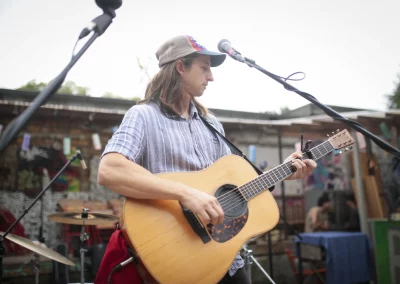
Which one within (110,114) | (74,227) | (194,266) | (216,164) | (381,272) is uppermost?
(110,114)

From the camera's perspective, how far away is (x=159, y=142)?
1810 mm

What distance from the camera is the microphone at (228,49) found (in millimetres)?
2145

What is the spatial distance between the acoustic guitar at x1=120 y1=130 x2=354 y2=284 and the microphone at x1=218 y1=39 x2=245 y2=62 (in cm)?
67

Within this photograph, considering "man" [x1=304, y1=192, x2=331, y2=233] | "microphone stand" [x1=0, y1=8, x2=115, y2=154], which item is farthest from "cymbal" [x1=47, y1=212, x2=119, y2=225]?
"man" [x1=304, y1=192, x2=331, y2=233]

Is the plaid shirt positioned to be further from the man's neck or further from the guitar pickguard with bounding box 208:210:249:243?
the guitar pickguard with bounding box 208:210:249:243

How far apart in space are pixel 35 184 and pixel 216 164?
6140 mm

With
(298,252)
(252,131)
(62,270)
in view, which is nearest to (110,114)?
(62,270)

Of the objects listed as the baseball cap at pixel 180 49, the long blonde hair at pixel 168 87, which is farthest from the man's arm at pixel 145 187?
the baseball cap at pixel 180 49

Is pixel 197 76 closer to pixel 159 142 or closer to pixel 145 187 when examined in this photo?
pixel 159 142

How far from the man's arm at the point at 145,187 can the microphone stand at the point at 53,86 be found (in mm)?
493

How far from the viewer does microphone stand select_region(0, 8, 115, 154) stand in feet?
3.50

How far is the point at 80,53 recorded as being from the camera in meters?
1.25

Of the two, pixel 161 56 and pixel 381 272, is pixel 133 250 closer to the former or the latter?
pixel 161 56

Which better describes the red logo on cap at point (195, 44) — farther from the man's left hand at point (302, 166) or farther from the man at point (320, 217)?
the man at point (320, 217)
